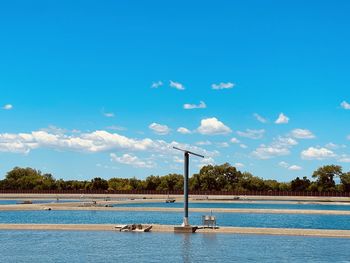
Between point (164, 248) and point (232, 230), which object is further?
point (232, 230)

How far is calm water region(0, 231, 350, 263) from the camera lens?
39000mm

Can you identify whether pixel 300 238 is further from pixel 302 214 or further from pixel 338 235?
pixel 302 214

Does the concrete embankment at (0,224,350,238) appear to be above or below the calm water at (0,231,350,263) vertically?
above

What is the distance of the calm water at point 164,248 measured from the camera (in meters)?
39.0

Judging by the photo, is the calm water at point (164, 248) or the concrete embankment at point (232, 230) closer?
the calm water at point (164, 248)

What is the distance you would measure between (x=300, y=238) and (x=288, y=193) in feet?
478

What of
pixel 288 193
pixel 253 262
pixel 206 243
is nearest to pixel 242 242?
pixel 206 243

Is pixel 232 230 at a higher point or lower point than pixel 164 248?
higher

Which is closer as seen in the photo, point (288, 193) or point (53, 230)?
point (53, 230)

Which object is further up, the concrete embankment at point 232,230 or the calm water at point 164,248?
the concrete embankment at point 232,230

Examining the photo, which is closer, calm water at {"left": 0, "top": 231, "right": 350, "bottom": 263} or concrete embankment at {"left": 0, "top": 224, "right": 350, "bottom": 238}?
calm water at {"left": 0, "top": 231, "right": 350, "bottom": 263}

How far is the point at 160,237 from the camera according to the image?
168ft

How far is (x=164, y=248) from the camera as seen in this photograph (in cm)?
4347

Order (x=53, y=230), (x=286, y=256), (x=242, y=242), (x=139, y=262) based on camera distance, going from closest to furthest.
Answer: (x=139, y=262) < (x=286, y=256) < (x=242, y=242) < (x=53, y=230)
